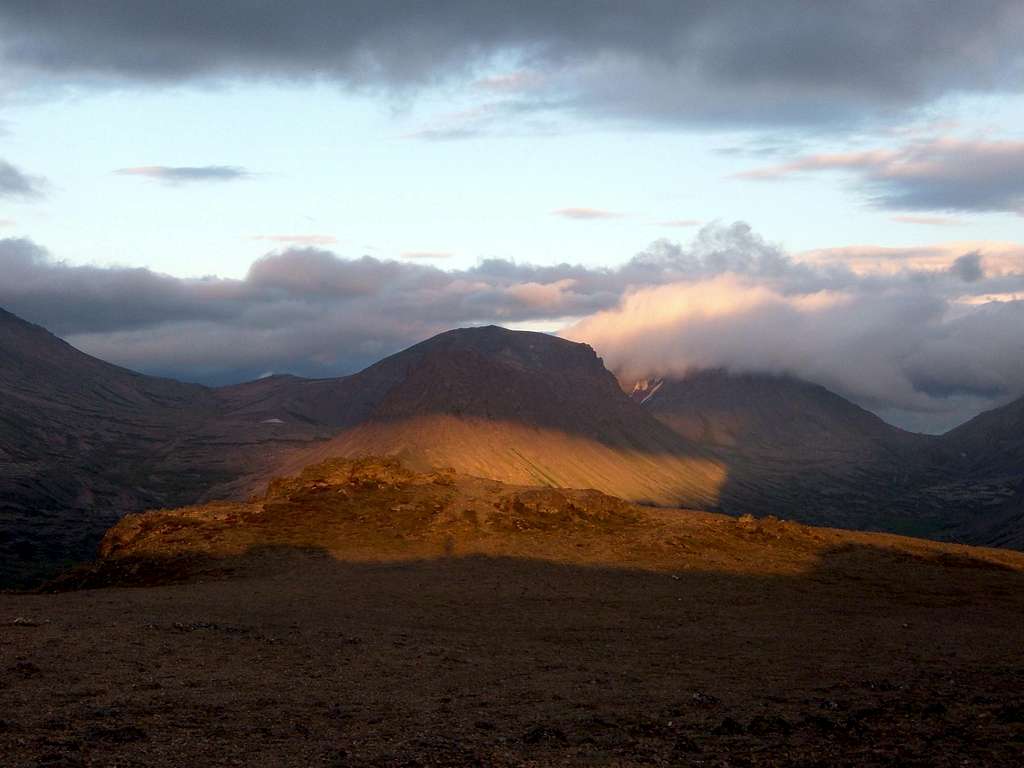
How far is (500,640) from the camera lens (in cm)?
3020

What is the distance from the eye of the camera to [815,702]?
21.2 metres

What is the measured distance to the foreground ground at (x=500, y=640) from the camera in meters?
17.1

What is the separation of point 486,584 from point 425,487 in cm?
1647

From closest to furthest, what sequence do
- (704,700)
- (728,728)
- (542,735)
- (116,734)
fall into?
(116,734), (542,735), (728,728), (704,700)

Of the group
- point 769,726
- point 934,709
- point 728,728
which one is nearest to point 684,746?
point 728,728

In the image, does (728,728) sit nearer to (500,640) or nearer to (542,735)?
(542,735)

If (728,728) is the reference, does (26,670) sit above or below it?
above

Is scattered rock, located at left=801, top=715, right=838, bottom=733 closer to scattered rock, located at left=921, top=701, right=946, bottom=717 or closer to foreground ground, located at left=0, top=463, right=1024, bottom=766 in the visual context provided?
foreground ground, located at left=0, top=463, right=1024, bottom=766

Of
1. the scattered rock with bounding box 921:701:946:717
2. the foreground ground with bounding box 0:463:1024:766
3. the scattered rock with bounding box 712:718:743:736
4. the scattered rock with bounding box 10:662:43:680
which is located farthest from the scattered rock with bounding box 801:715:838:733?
the scattered rock with bounding box 10:662:43:680

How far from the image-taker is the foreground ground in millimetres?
17141

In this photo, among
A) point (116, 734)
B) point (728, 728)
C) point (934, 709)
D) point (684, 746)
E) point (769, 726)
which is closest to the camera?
point (116, 734)

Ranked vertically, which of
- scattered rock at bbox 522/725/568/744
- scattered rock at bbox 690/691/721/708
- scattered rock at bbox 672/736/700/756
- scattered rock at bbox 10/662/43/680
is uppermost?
scattered rock at bbox 10/662/43/680

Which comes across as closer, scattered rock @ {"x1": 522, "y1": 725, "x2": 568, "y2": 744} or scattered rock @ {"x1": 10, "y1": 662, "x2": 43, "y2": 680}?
scattered rock @ {"x1": 522, "y1": 725, "x2": 568, "y2": 744}

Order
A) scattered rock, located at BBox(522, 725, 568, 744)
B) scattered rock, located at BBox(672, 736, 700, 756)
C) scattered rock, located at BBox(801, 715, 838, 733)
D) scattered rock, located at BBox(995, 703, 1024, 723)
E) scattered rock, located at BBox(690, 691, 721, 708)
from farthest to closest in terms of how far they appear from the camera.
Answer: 1. scattered rock, located at BBox(690, 691, 721, 708)
2. scattered rock, located at BBox(995, 703, 1024, 723)
3. scattered rock, located at BBox(801, 715, 838, 733)
4. scattered rock, located at BBox(522, 725, 568, 744)
5. scattered rock, located at BBox(672, 736, 700, 756)
